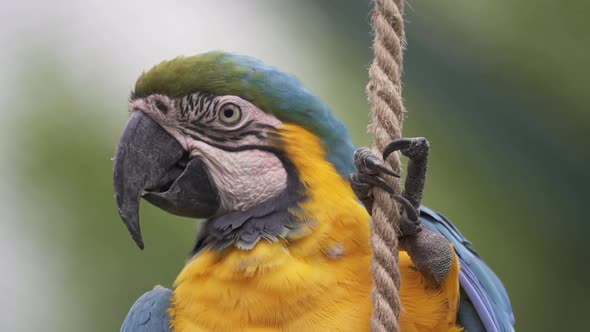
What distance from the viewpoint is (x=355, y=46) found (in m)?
3.92

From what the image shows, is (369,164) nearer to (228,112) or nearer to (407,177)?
(407,177)

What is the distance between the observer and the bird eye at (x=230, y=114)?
7.16 feet

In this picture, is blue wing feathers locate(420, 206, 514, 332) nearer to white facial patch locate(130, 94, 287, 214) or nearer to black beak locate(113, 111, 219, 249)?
white facial patch locate(130, 94, 287, 214)

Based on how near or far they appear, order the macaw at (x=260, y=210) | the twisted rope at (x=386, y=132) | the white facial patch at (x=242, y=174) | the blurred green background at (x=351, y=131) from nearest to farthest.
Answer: the twisted rope at (x=386, y=132), the macaw at (x=260, y=210), the white facial patch at (x=242, y=174), the blurred green background at (x=351, y=131)

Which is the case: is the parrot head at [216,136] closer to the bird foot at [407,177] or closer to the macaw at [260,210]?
the macaw at [260,210]

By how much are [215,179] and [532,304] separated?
2.36m

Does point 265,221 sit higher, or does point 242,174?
point 242,174

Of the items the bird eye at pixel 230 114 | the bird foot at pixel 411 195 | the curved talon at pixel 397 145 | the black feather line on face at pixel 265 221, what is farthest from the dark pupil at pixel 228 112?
the curved talon at pixel 397 145

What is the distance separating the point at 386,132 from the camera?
5.74 feet

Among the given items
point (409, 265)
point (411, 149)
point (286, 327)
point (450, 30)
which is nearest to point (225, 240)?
point (286, 327)

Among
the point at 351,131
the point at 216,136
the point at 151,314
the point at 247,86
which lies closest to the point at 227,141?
the point at 216,136

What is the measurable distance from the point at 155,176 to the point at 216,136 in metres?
0.21

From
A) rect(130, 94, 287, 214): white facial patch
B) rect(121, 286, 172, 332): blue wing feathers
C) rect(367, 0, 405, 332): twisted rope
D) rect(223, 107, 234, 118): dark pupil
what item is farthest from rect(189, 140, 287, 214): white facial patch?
rect(367, 0, 405, 332): twisted rope

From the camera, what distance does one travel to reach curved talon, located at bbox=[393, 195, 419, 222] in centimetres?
176
